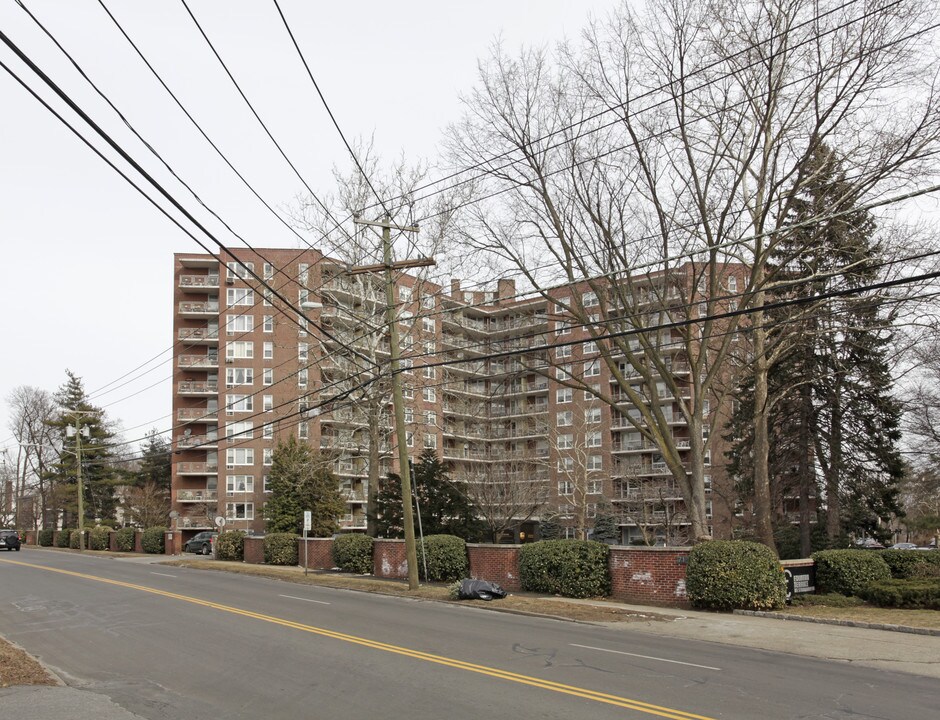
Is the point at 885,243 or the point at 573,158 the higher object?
the point at 573,158

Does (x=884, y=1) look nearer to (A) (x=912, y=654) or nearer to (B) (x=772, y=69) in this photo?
(B) (x=772, y=69)

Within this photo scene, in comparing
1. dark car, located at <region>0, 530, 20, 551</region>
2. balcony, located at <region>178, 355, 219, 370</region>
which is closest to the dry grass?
dark car, located at <region>0, 530, 20, 551</region>

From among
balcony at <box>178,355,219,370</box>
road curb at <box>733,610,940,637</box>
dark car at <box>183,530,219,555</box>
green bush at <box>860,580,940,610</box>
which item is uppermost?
balcony at <box>178,355,219,370</box>

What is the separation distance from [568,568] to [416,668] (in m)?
12.8

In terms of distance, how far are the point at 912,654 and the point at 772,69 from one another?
50.5ft

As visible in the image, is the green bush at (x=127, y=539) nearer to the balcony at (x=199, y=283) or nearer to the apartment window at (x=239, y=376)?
the apartment window at (x=239, y=376)

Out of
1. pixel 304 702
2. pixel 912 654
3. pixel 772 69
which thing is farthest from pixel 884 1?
pixel 304 702

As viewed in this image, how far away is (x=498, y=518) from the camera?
5084 cm

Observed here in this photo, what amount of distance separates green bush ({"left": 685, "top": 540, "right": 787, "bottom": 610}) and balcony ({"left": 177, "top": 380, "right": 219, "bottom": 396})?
58.6m

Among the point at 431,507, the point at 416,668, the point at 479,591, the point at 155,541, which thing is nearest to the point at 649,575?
the point at 479,591

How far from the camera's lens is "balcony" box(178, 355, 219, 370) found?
2842 inches

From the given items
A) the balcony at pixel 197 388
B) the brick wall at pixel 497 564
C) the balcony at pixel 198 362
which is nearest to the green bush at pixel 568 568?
the brick wall at pixel 497 564

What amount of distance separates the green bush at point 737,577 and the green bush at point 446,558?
31.7 feet

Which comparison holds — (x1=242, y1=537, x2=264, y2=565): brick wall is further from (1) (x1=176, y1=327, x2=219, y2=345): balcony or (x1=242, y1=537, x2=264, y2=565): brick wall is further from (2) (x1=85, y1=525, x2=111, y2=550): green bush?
(1) (x1=176, y1=327, x2=219, y2=345): balcony
